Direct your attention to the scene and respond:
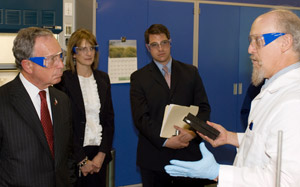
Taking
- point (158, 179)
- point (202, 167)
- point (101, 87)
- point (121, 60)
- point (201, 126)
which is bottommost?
point (158, 179)

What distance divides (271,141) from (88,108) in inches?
59.6

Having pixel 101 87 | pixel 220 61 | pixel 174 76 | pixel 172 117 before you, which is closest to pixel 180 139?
pixel 172 117

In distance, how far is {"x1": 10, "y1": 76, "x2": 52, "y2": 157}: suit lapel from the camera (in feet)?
5.44

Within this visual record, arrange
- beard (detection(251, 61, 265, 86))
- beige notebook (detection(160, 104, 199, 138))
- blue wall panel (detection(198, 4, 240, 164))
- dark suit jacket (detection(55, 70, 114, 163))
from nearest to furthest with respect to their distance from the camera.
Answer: beard (detection(251, 61, 265, 86)), beige notebook (detection(160, 104, 199, 138)), dark suit jacket (detection(55, 70, 114, 163)), blue wall panel (detection(198, 4, 240, 164))

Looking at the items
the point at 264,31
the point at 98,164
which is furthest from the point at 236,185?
the point at 98,164

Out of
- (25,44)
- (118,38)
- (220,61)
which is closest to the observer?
(25,44)

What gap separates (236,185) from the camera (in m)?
1.34

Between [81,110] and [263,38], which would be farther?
[81,110]

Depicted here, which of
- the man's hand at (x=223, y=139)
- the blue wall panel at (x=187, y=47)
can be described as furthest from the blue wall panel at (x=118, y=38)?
the man's hand at (x=223, y=139)

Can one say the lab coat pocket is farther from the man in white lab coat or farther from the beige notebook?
the beige notebook

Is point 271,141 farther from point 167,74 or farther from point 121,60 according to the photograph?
point 121,60

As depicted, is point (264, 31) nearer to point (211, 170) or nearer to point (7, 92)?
point (211, 170)

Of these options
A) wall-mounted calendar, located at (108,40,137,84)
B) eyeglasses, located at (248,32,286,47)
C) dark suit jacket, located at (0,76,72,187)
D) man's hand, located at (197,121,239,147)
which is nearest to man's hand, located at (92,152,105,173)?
dark suit jacket, located at (0,76,72,187)

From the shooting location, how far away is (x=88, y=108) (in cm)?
252
